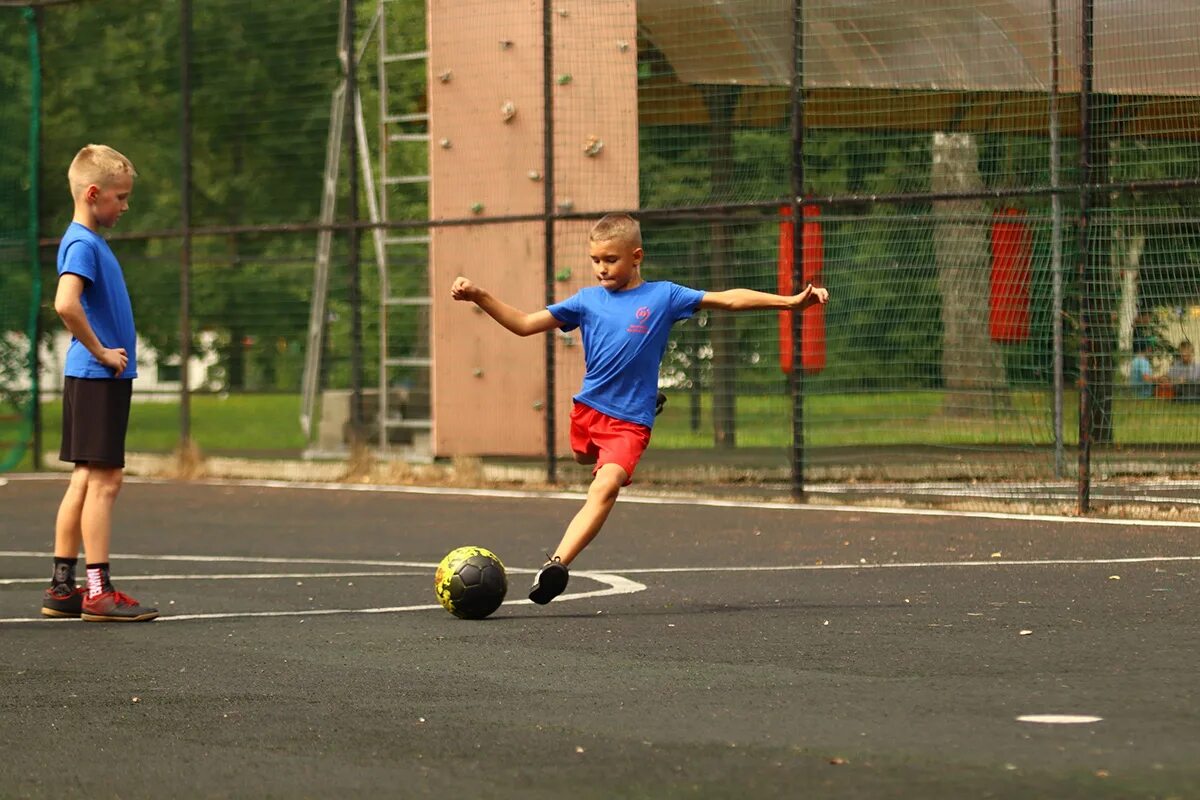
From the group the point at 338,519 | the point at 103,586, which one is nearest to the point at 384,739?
the point at 103,586

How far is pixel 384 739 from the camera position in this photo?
536 cm

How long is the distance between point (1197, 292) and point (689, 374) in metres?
4.71

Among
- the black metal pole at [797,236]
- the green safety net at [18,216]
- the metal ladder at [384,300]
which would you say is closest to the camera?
the black metal pole at [797,236]

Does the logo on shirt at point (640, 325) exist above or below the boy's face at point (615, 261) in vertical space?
below

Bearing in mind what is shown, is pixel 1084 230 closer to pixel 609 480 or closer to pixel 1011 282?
pixel 1011 282

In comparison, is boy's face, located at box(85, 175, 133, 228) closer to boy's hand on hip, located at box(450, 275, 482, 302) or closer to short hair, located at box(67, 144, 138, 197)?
short hair, located at box(67, 144, 138, 197)

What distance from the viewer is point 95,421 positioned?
831cm

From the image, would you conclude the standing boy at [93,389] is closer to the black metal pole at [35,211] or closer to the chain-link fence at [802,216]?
the chain-link fence at [802,216]

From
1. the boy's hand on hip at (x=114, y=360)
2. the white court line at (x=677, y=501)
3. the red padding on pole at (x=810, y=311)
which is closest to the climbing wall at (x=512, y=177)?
the white court line at (x=677, y=501)

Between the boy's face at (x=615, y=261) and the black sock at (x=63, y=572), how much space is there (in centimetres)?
254

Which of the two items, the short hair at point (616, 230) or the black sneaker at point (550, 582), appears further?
the short hair at point (616, 230)

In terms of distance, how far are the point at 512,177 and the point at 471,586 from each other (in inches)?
338

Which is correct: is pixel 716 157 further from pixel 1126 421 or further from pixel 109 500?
pixel 109 500

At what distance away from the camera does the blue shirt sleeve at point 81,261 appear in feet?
27.0
